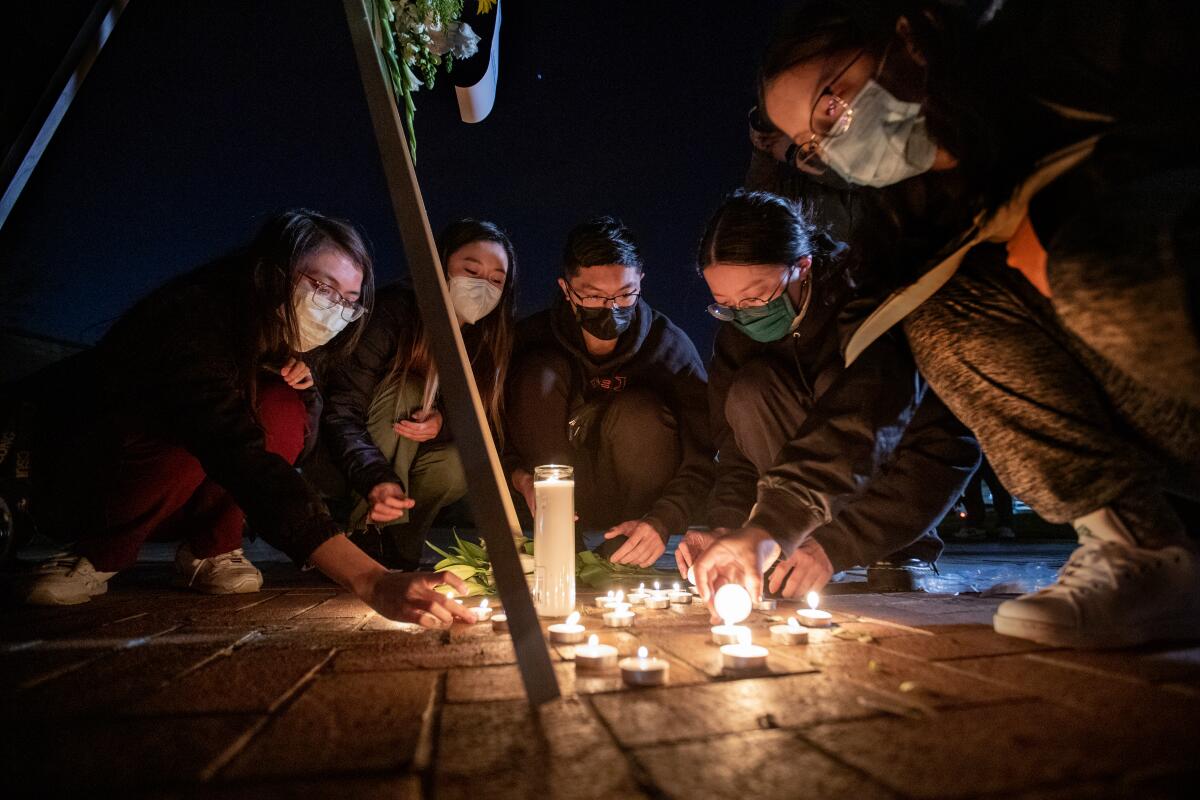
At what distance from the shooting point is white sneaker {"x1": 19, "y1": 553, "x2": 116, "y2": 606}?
233 centimetres

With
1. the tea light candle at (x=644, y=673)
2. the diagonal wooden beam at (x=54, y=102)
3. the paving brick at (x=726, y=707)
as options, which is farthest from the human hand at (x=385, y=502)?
the diagonal wooden beam at (x=54, y=102)

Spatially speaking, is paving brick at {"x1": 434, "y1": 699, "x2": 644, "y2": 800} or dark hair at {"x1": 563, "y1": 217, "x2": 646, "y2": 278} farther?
dark hair at {"x1": 563, "y1": 217, "x2": 646, "y2": 278}

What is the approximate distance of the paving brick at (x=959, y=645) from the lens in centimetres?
137

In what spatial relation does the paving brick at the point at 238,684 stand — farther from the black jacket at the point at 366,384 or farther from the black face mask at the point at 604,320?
the black face mask at the point at 604,320

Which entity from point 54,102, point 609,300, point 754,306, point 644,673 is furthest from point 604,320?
point 54,102

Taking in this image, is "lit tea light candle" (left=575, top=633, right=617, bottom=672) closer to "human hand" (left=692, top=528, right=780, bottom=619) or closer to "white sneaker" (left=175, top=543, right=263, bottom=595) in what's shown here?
"human hand" (left=692, top=528, right=780, bottom=619)

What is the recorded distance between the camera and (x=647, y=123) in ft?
27.7

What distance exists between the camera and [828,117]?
1953 millimetres

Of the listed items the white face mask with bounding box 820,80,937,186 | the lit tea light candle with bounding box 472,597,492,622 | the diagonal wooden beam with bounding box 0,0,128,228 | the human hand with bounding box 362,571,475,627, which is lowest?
the lit tea light candle with bounding box 472,597,492,622

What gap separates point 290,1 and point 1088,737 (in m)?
8.73

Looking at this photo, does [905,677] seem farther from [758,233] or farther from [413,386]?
[413,386]

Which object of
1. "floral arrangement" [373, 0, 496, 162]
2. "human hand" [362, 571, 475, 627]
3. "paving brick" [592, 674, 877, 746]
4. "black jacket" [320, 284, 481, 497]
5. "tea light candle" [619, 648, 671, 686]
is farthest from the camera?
"black jacket" [320, 284, 481, 497]

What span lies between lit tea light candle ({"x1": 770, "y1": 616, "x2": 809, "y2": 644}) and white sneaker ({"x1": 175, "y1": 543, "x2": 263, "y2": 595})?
2.22m

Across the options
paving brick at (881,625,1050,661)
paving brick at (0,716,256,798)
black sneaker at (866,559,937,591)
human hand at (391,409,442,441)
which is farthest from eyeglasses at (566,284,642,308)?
paving brick at (0,716,256,798)
